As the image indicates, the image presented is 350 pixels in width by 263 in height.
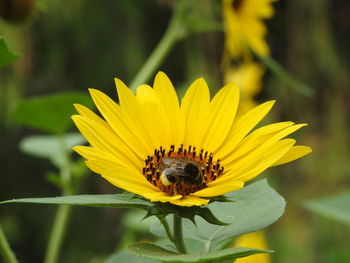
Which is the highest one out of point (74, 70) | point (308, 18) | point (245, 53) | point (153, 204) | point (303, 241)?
point (308, 18)

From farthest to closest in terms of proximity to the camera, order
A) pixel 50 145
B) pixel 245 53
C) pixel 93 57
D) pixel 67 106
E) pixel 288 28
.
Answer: pixel 288 28
pixel 93 57
pixel 245 53
pixel 50 145
pixel 67 106

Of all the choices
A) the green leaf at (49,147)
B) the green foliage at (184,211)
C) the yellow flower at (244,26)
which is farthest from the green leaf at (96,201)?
the yellow flower at (244,26)

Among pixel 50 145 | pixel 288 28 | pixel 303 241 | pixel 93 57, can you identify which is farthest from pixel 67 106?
pixel 288 28

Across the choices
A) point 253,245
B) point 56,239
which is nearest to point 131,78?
point 253,245

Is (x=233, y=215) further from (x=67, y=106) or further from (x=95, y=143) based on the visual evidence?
(x=67, y=106)

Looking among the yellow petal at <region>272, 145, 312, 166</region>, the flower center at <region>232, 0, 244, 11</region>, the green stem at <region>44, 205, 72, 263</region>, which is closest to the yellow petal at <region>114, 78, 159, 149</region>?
the yellow petal at <region>272, 145, 312, 166</region>

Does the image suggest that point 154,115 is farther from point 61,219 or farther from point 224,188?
point 61,219

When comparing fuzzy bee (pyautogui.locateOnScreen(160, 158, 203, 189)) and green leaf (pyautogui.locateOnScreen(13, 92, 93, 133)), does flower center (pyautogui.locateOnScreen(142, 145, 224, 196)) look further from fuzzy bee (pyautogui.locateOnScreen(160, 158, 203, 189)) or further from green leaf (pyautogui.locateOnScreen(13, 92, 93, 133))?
green leaf (pyautogui.locateOnScreen(13, 92, 93, 133))

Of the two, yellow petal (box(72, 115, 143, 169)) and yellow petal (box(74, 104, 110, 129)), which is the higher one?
yellow petal (box(74, 104, 110, 129))
